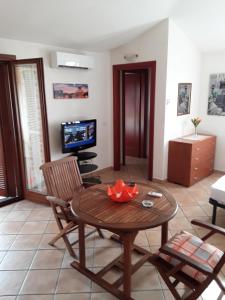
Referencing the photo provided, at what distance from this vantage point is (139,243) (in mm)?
2791

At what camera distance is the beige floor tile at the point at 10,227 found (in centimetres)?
305

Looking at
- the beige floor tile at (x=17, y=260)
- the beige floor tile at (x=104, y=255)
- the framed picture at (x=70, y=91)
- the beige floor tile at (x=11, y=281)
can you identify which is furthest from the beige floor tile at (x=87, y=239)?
the framed picture at (x=70, y=91)

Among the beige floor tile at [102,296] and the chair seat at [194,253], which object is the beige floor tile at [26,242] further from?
the chair seat at [194,253]

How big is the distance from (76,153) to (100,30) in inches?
79.3

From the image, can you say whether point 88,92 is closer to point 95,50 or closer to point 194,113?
point 95,50

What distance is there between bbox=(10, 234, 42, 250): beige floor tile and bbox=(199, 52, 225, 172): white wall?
3830 mm

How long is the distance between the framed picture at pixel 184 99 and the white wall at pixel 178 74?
0.26ft

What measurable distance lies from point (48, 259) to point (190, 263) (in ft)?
5.10

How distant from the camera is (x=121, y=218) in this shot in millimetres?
1939

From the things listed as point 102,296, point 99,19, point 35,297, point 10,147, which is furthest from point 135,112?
point 35,297

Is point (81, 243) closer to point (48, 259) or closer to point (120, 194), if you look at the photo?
point (48, 259)

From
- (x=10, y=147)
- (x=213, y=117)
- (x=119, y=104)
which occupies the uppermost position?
(x=119, y=104)

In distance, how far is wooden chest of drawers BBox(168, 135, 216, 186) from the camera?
168 inches

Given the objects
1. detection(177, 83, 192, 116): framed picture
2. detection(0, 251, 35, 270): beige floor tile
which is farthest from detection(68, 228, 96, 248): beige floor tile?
detection(177, 83, 192, 116): framed picture
